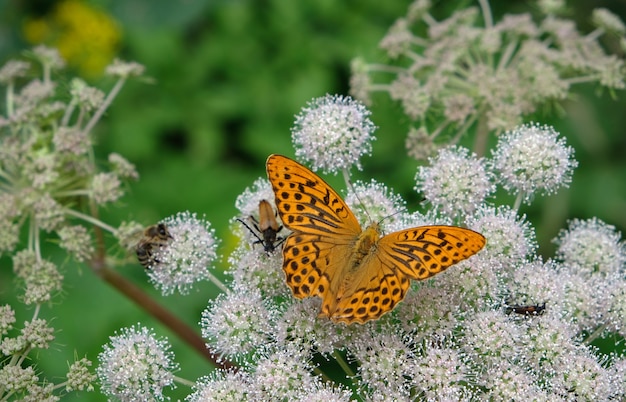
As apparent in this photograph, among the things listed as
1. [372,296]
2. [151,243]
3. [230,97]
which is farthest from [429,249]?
[230,97]

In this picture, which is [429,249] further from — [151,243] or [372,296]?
[151,243]

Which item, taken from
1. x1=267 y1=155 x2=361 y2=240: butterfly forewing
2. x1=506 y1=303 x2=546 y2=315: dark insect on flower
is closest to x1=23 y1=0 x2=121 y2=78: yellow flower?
x1=267 y1=155 x2=361 y2=240: butterfly forewing

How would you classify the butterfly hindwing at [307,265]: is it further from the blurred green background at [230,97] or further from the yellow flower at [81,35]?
the yellow flower at [81,35]

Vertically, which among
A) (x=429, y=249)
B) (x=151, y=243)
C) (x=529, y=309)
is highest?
(x=151, y=243)

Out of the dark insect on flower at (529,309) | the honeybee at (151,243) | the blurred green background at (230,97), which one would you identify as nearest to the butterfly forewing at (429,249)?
the dark insect on flower at (529,309)

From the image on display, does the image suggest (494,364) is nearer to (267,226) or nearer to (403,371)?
(403,371)

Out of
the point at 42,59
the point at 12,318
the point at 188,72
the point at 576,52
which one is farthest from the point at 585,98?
the point at 12,318
